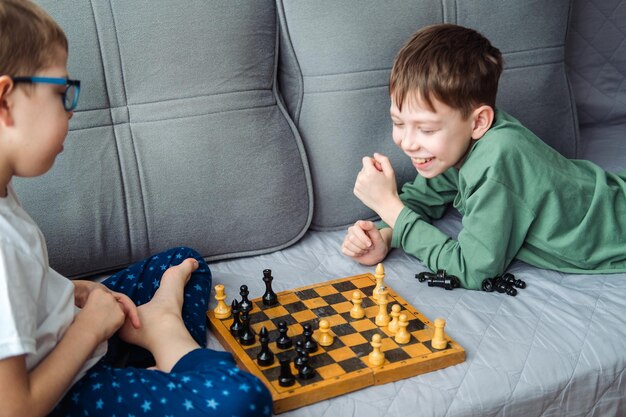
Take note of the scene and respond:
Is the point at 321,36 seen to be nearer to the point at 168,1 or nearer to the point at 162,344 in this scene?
the point at 168,1

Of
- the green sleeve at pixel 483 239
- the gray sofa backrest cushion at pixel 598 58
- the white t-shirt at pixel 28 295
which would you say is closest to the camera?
the white t-shirt at pixel 28 295

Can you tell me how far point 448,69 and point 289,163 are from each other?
45 cm

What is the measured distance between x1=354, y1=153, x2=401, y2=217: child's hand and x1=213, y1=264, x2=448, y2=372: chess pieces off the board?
0.24m

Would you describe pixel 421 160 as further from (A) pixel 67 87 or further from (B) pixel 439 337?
(A) pixel 67 87

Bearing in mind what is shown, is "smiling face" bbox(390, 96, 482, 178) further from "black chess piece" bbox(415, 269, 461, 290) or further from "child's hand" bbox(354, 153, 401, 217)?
"black chess piece" bbox(415, 269, 461, 290)

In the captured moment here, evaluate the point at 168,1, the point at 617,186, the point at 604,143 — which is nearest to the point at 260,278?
the point at 168,1

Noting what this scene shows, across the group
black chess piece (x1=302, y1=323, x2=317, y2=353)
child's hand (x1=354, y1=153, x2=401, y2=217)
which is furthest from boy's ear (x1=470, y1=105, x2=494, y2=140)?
black chess piece (x1=302, y1=323, x2=317, y2=353)

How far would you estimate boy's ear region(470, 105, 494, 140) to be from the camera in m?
1.67

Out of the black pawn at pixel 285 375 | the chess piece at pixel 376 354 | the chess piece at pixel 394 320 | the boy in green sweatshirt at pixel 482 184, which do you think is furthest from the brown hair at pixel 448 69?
the black pawn at pixel 285 375

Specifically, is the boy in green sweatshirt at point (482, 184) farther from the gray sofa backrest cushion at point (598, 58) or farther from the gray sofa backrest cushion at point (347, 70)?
the gray sofa backrest cushion at point (598, 58)

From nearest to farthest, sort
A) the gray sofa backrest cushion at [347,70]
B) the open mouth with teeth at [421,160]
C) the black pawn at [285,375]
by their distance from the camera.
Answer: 1. the black pawn at [285,375]
2. the open mouth with teeth at [421,160]
3. the gray sofa backrest cushion at [347,70]

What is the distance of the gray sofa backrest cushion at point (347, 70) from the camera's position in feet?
6.01

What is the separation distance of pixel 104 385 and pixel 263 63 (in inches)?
35.4

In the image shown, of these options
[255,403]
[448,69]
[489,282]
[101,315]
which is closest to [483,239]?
[489,282]
